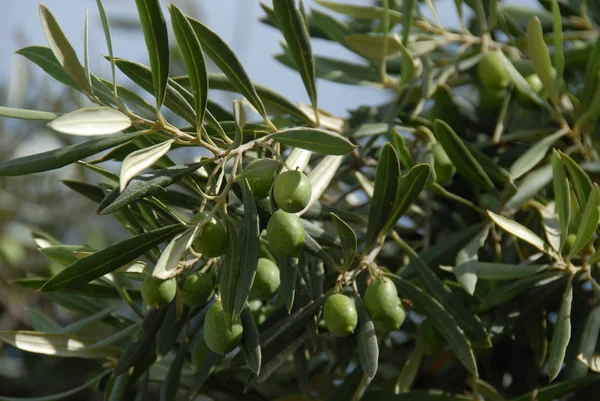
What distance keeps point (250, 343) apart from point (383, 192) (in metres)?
0.27

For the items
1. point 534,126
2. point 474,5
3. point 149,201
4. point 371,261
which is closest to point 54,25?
point 149,201

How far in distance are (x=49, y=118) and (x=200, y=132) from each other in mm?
181

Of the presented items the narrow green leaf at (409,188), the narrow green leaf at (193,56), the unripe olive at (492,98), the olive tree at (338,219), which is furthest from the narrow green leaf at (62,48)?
the unripe olive at (492,98)

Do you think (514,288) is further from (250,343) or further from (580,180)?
(250,343)

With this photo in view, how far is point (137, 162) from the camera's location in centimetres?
82

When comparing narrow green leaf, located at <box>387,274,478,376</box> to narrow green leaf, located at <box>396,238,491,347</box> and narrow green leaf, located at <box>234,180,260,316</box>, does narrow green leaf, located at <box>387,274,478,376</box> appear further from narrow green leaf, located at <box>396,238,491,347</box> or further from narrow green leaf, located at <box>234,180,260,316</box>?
→ narrow green leaf, located at <box>234,180,260,316</box>

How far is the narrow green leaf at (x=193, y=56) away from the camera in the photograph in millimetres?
890

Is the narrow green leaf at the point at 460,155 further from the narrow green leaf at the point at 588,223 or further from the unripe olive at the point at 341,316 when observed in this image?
the unripe olive at the point at 341,316

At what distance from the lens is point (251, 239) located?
0.91 meters

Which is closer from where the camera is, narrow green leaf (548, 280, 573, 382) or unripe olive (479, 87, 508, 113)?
narrow green leaf (548, 280, 573, 382)

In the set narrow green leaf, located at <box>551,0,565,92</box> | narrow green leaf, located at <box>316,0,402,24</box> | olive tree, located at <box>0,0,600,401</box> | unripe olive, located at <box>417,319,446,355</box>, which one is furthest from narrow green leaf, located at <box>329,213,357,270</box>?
narrow green leaf, located at <box>316,0,402,24</box>

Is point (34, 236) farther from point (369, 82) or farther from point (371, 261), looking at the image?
point (369, 82)

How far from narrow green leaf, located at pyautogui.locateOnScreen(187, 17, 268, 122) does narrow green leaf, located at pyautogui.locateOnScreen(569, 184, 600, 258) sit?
448 mm

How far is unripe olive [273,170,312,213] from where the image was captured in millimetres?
856
